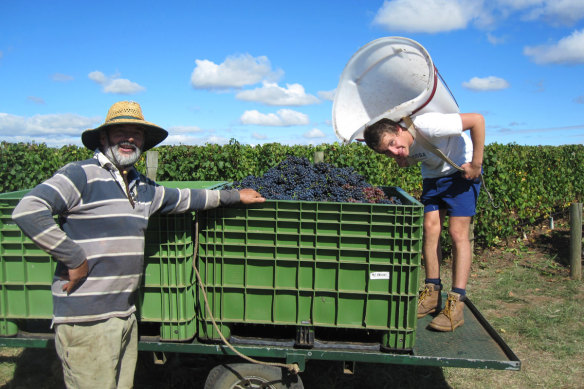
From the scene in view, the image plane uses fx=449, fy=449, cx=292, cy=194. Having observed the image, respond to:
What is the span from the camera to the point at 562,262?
7535 mm

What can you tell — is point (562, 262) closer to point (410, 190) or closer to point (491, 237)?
point (491, 237)

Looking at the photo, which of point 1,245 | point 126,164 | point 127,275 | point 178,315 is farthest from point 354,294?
point 1,245

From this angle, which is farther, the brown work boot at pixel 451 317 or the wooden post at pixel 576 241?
the wooden post at pixel 576 241

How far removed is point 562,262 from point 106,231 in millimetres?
7576

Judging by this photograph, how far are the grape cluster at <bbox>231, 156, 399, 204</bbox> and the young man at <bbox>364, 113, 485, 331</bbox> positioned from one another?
36cm

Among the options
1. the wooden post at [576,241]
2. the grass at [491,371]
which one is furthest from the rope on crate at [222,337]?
the wooden post at [576,241]

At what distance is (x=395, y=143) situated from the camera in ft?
10.7

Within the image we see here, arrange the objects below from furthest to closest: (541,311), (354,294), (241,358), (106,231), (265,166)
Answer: (265,166) → (541,311) → (241,358) → (354,294) → (106,231)

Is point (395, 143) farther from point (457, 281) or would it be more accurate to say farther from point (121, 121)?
point (121, 121)

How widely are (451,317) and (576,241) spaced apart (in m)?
4.42

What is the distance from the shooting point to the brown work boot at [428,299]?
11.6 ft

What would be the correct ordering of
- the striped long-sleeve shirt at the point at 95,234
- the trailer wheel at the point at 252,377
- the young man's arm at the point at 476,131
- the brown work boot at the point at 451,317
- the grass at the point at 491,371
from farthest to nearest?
the grass at the point at 491,371
the brown work boot at the point at 451,317
the young man's arm at the point at 476,131
the trailer wheel at the point at 252,377
the striped long-sleeve shirt at the point at 95,234

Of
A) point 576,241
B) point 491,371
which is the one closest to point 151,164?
point 491,371

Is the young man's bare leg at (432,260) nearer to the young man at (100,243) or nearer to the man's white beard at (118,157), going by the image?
the young man at (100,243)
